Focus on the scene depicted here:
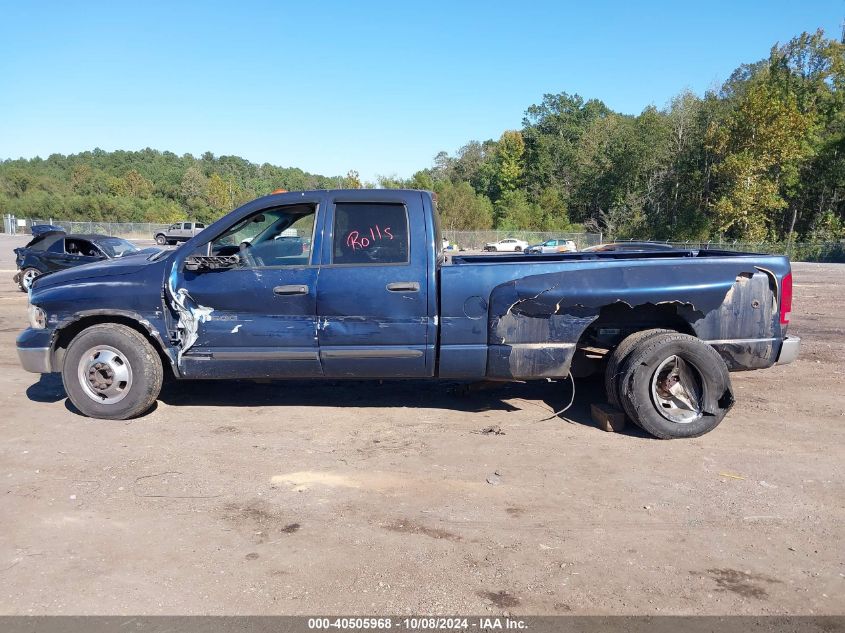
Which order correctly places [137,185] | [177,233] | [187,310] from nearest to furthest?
[187,310] < [177,233] < [137,185]

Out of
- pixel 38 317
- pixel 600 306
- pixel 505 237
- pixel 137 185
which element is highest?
pixel 137 185

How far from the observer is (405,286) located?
16.7 feet

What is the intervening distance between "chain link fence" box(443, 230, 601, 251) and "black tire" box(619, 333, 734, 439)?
51784 millimetres

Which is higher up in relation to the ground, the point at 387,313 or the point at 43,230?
the point at 43,230

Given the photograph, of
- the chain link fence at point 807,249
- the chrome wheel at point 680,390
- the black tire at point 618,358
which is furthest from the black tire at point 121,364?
the chain link fence at point 807,249

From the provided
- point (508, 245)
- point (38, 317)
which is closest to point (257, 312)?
point (38, 317)

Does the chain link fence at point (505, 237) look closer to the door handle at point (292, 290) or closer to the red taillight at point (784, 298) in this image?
the red taillight at point (784, 298)

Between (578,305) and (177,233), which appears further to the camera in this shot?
(177,233)

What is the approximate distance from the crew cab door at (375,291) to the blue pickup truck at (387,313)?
0.01 metres

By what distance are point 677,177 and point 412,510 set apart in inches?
2549

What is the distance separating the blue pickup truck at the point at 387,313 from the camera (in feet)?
16.5

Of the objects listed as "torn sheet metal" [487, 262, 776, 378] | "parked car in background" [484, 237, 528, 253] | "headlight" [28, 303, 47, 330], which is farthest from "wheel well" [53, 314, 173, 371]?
"parked car in background" [484, 237, 528, 253]

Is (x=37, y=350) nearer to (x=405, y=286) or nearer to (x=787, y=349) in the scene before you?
(x=405, y=286)

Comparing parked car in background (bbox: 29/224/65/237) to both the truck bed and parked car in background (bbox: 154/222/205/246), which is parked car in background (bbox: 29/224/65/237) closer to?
the truck bed
